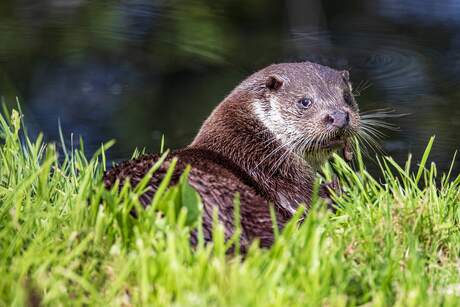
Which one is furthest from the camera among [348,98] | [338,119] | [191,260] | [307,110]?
[348,98]

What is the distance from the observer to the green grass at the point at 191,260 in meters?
2.85

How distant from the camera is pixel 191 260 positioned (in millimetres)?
3088

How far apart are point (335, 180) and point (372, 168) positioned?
7.06 ft

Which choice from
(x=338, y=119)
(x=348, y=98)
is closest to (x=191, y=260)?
(x=338, y=119)

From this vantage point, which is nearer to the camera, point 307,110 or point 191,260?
point 191,260

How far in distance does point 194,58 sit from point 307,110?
4477 millimetres

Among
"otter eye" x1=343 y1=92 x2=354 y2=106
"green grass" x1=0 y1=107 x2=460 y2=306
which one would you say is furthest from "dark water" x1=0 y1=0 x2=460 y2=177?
"green grass" x1=0 y1=107 x2=460 y2=306

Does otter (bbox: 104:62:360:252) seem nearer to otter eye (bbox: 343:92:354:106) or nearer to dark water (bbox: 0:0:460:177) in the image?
otter eye (bbox: 343:92:354:106)

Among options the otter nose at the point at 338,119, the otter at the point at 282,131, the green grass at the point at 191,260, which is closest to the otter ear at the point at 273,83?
the otter at the point at 282,131

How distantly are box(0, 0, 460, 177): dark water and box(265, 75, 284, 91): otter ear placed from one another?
2.44m

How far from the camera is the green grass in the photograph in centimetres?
285

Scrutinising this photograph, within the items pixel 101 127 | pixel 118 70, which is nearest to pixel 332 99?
pixel 101 127

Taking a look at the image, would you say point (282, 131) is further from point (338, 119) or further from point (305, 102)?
point (338, 119)

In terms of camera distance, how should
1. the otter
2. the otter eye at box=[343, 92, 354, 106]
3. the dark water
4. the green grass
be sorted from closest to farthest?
1. the green grass
2. the otter
3. the otter eye at box=[343, 92, 354, 106]
4. the dark water
